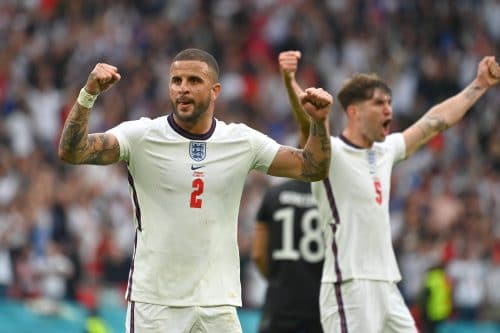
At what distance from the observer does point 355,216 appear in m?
8.52

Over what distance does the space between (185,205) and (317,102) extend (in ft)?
3.09

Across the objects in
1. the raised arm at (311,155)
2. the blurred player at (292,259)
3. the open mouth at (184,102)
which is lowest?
the blurred player at (292,259)

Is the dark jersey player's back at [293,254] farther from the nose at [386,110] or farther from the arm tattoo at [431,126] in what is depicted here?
the nose at [386,110]

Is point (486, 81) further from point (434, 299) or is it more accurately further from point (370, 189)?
point (434, 299)

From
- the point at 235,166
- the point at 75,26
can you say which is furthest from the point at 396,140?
the point at 75,26

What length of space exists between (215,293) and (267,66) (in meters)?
13.3

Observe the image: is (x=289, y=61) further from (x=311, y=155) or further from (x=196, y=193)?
(x=196, y=193)

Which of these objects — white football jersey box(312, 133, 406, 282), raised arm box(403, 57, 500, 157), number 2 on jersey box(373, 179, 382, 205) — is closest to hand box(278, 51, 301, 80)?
white football jersey box(312, 133, 406, 282)

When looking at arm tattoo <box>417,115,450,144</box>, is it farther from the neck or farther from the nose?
the neck

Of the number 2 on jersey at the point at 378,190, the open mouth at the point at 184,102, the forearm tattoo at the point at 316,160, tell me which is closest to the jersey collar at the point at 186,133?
the open mouth at the point at 184,102

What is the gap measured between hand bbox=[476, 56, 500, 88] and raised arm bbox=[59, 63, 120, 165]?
3375mm

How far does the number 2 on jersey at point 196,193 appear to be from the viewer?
707 centimetres

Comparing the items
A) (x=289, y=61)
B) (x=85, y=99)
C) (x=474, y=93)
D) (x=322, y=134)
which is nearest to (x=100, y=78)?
(x=85, y=99)

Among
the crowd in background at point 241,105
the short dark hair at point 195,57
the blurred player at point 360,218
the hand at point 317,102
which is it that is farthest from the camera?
the crowd in background at point 241,105
